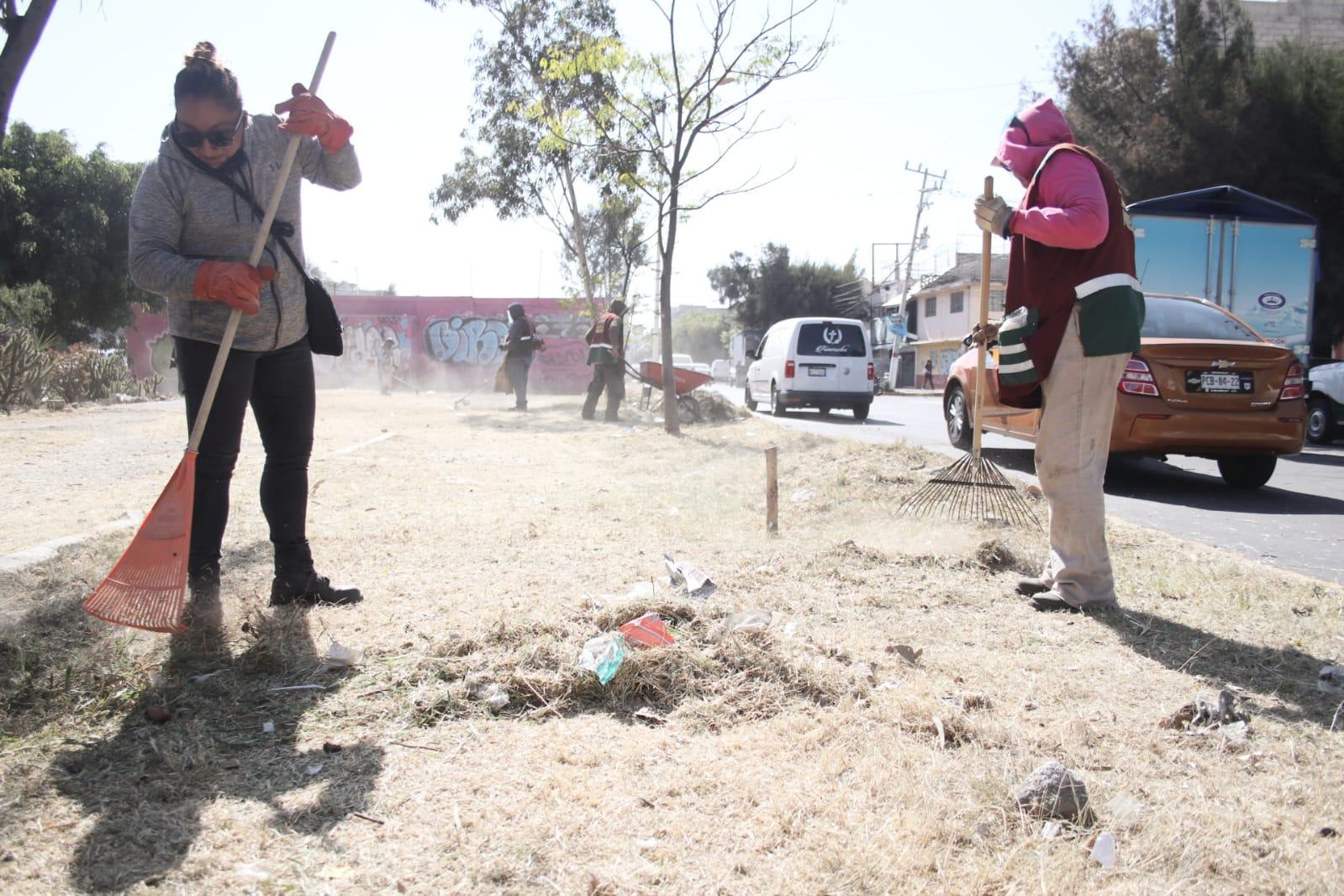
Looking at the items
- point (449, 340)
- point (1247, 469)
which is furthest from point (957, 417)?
point (449, 340)

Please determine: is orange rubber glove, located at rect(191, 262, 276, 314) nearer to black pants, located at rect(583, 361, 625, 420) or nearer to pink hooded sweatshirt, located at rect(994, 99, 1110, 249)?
pink hooded sweatshirt, located at rect(994, 99, 1110, 249)

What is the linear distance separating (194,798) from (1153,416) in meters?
6.50

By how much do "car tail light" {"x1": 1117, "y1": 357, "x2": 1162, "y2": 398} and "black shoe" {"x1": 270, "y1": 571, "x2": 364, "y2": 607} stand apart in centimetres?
563

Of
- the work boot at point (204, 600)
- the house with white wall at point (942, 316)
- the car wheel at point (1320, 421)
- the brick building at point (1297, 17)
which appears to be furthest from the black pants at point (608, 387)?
the brick building at point (1297, 17)

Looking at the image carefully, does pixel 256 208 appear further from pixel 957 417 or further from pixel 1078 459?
pixel 957 417

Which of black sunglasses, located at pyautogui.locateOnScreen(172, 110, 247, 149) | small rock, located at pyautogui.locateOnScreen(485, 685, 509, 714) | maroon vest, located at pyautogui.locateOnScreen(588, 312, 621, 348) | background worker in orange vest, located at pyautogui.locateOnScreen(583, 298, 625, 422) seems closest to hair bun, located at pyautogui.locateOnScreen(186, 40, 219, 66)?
black sunglasses, located at pyautogui.locateOnScreen(172, 110, 247, 149)

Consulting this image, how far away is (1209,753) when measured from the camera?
2.10 meters

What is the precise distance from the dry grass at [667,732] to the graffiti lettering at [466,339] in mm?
21759

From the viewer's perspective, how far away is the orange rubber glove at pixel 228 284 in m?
2.62

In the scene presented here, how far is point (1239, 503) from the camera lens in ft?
21.0

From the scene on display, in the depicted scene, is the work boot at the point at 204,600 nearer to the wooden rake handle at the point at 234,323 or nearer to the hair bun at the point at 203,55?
the wooden rake handle at the point at 234,323

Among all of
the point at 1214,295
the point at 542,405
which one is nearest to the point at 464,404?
the point at 542,405

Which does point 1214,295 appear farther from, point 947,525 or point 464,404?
point 464,404

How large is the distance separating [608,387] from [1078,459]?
10.1 metres
